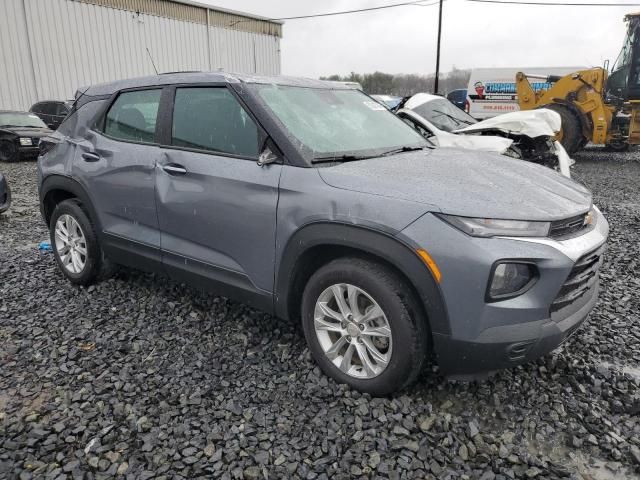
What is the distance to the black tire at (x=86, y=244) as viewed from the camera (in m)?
3.87

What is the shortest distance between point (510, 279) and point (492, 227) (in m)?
0.24

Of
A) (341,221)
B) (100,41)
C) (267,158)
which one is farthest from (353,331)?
(100,41)

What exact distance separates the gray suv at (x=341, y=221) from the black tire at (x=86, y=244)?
29 mm

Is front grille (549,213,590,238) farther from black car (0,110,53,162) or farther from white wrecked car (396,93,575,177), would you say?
black car (0,110,53,162)

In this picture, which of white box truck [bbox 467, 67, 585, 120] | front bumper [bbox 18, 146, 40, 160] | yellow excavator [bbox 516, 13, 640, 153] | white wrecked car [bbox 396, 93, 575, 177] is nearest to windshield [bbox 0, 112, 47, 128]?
front bumper [bbox 18, 146, 40, 160]

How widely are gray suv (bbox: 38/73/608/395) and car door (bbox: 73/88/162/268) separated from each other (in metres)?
0.01

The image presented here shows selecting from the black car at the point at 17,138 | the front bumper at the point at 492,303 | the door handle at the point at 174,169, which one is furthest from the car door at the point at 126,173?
the black car at the point at 17,138

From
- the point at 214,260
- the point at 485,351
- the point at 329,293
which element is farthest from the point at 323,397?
the point at 214,260

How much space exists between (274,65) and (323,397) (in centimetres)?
2904

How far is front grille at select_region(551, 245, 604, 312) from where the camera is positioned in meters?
2.25

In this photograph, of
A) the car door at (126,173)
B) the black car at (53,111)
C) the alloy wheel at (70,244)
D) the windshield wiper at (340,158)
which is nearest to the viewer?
the windshield wiper at (340,158)

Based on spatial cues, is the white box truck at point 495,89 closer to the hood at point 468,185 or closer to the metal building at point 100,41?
the metal building at point 100,41

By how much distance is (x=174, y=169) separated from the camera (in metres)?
3.14

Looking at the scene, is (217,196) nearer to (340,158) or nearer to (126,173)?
(340,158)
